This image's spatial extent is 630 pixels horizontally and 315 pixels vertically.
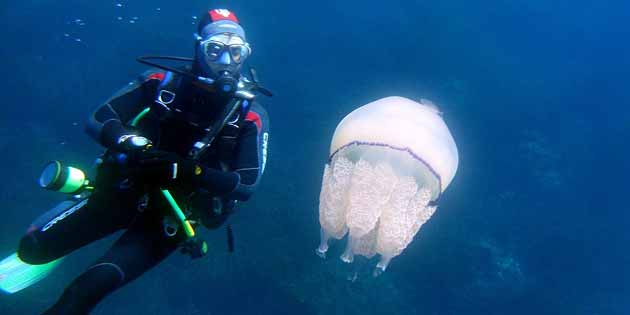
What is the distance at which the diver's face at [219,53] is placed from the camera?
437 centimetres

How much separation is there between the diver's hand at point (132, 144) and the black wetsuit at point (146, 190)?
8cm

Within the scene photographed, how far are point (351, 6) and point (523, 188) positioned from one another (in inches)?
450

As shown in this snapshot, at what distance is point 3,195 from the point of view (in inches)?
369

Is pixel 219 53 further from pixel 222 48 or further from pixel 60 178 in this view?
pixel 60 178

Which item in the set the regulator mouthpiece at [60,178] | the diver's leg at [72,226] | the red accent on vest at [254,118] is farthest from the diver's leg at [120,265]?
the red accent on vest at [254,118]

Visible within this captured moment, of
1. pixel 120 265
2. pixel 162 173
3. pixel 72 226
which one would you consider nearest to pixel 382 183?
pixel 162 173

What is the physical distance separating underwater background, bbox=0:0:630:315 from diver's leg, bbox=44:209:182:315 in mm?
4502

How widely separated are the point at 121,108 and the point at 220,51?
3.99ft

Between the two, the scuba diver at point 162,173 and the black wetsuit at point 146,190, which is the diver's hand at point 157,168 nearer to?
the scuba diver at point 162,173

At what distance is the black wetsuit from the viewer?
3977 mm

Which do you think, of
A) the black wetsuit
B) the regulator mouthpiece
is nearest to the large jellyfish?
the black wetsuit

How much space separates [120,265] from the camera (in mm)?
3814

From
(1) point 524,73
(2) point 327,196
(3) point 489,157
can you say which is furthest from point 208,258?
(1) point 524,73

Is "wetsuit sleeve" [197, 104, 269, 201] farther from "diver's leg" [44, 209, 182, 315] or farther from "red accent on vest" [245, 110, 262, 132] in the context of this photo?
"diver's leg" [44, 209, 182, 315]
